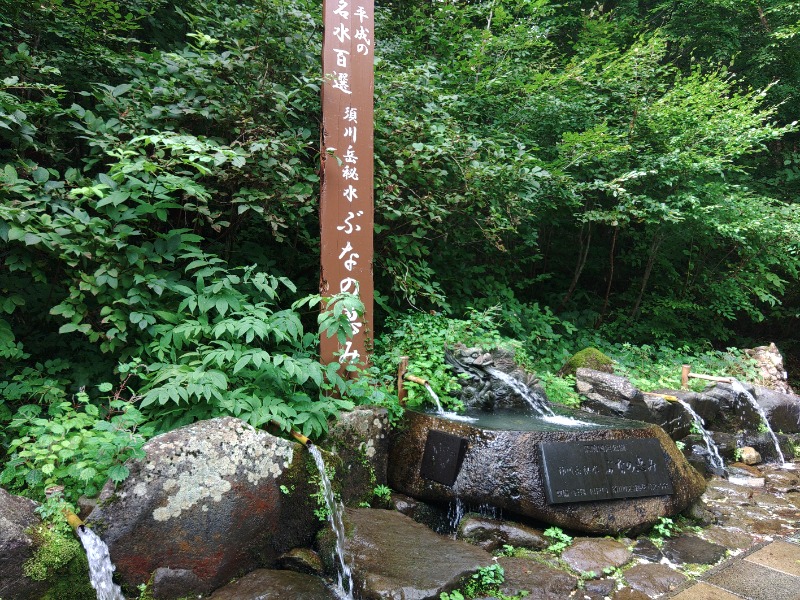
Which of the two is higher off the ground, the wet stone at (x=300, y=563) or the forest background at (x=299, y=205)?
the forest background at (x=299, y=205)

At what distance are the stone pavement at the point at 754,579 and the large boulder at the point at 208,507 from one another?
2.63m

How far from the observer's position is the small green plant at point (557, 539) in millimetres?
3760

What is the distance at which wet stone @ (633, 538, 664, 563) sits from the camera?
379 cm

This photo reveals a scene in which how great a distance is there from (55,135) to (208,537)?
12.7 feet

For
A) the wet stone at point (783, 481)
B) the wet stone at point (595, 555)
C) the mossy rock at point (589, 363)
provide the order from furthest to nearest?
1. the mossy rock at point (589, 363)
2. the wet stone at point (783, 481)
3. the wet stone at point (595, 555)

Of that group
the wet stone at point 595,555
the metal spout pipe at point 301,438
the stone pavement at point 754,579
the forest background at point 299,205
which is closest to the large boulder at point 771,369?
the forest background at point 299,205

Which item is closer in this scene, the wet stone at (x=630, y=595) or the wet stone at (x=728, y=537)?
the wet stone at (x=630, y=595)

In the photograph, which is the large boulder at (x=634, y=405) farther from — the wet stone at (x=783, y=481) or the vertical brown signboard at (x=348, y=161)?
the vertical brown signboard at (x=348, y=161)

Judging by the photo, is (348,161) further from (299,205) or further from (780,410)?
(780,410)

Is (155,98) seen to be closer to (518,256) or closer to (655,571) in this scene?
(655,571)

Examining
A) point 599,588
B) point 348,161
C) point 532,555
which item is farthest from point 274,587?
point 348,161

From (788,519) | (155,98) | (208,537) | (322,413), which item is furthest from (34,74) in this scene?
(788,519)

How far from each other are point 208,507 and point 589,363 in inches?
254

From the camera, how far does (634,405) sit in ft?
20.8
